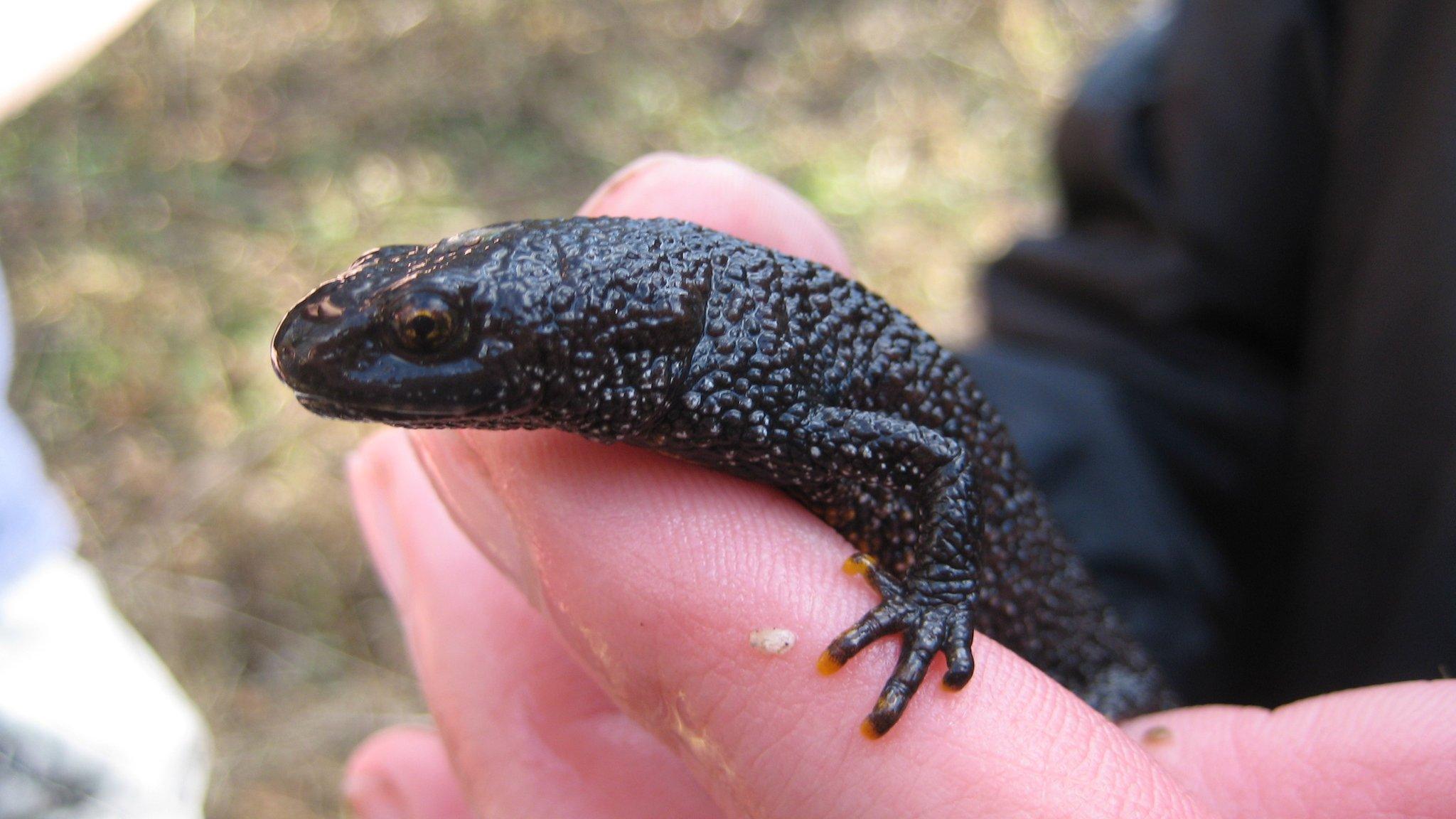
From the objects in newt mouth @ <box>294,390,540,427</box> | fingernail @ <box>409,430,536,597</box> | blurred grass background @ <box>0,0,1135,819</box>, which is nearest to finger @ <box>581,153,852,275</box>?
fingernail @ <box>409,430,536,597</box>

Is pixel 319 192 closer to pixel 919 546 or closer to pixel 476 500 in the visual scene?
pixel 476 500

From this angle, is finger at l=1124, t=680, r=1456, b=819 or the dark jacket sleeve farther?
the dark jacket sleeve

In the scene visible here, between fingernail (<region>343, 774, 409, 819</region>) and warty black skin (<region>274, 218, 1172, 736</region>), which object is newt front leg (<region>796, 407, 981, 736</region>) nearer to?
warty black skin (<region>274, 218, 1172, 736</region>)

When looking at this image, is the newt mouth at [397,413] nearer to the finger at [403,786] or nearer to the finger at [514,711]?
the finger at [514,711]

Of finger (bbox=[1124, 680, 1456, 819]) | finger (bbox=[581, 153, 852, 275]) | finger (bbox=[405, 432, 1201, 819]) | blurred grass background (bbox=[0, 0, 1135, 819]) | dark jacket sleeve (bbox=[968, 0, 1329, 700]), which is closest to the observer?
finger (bbox=[405, 432, 1201, 819])

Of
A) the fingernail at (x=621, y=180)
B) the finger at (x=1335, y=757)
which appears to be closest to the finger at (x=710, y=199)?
the fingernail at (x=621, y=180)

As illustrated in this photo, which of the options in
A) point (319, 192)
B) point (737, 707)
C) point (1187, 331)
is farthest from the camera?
point (319, 192)

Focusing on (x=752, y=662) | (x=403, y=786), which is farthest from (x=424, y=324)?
(x=403, y=786)
